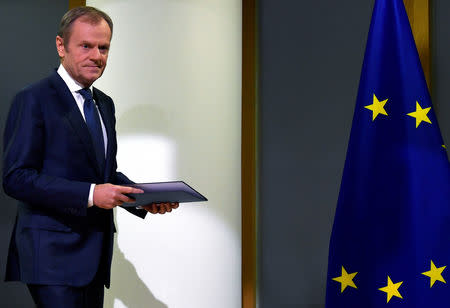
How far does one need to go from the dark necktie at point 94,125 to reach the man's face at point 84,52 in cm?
5

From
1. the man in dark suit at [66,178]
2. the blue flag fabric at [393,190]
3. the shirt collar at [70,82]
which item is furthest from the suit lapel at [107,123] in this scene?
the blue flag fabric at [393,190]

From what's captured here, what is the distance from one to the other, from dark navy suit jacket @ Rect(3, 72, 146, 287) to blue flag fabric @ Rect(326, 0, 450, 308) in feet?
3.08

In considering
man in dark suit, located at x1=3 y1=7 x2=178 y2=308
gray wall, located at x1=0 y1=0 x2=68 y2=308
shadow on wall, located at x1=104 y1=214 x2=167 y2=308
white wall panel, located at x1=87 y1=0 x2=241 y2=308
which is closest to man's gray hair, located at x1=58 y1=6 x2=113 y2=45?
man in dark suit, located at x1=3 y1=7 x2=178 y2=308

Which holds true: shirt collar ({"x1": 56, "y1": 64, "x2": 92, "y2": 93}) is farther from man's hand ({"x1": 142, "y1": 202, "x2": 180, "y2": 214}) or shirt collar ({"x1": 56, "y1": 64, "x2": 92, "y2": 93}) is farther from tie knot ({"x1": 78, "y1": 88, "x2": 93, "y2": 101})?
man's hand ({"x1": 142, "y1": 202, "x2": 180, "y2": 214})

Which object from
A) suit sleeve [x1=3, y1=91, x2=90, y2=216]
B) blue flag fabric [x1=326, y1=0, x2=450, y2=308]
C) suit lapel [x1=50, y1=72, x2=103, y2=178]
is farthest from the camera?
blue flag fabric [x1=326, y1=0, x2=450, y2=308]

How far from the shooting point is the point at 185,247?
9.11 feet

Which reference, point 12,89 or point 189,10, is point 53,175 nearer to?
point 189,10

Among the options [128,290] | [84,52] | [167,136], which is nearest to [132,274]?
[128,290]

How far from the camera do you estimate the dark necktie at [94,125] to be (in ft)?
6.75

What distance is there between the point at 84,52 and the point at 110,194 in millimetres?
458

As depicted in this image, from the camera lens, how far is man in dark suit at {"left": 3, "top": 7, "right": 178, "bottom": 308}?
1916 millimetres

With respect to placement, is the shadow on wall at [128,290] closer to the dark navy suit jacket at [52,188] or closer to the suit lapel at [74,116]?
the dark navy suit jacket at [52,188]

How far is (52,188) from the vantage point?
190 cm

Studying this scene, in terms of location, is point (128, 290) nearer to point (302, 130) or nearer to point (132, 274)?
point (132, 274)
